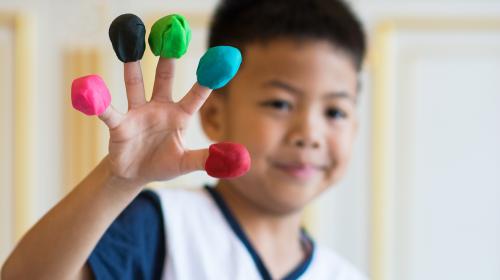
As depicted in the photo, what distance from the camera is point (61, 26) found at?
1319 mm

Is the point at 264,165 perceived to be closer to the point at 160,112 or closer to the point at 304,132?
the point at 304,132

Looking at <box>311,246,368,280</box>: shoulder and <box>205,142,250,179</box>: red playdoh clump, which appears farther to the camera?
<box>311,246,368,280</box>: shoulder

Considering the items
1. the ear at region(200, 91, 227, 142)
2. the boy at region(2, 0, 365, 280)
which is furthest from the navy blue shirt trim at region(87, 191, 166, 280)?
the ear at region(200, 91, 227, 142)

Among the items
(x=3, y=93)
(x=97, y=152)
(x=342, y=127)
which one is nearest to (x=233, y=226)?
(x=342, y=127)

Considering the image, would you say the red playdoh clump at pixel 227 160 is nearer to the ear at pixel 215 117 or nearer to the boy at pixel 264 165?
the boy at pixel 264 165

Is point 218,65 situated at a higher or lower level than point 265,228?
higher

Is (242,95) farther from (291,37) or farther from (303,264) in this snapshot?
(303,264)

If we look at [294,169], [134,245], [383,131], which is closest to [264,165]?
[294,169]

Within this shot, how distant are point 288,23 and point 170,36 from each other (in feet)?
0.96

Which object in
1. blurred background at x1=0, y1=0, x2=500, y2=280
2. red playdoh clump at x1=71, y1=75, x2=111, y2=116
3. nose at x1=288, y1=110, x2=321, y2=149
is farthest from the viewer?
blurred background at x1=0, y1=0, x2=500, y2=280

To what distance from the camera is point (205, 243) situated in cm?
61

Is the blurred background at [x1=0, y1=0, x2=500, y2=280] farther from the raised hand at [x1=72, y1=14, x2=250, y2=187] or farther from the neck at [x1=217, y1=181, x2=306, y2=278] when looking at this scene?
the raised hand at [x1=72, y1=14, x2=250, y2=187]

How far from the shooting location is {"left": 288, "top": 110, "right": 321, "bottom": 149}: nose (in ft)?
2.01

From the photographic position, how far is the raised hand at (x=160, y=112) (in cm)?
39
